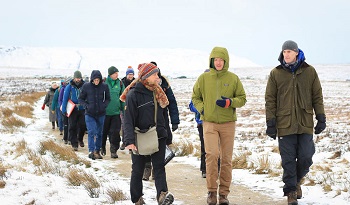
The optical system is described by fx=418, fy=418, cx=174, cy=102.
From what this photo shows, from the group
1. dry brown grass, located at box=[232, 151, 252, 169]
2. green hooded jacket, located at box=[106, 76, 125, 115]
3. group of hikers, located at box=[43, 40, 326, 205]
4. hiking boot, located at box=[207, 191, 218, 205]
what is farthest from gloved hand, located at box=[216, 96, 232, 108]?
green hooded jacket, located at box=[106, 76, 125, 115]

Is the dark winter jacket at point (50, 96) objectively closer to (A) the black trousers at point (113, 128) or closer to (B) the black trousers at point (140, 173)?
(A) the black trousers at point (113, 128)

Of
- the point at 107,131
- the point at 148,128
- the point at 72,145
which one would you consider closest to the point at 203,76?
the point at 148,128

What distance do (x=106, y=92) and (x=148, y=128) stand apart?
178 inches

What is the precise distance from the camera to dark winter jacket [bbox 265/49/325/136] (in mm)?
5336

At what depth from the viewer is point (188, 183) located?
7199 mm

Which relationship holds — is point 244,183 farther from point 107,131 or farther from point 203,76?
point 107,131

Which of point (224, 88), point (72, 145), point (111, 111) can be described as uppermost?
point (224, 88)

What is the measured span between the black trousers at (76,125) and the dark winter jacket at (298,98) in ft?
23.1

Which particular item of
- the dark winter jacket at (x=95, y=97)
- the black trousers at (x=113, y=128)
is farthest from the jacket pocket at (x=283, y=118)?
the black trousers at (x=113, y=128)

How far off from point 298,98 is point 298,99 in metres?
0.01

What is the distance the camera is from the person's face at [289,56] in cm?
533

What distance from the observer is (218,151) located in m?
5.72

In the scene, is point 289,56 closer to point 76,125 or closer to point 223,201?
point 223,201

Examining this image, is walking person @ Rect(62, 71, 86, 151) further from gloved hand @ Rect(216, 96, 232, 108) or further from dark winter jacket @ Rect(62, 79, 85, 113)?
gloved hand @ Rect(216, 96, 232, 108)
